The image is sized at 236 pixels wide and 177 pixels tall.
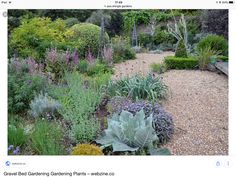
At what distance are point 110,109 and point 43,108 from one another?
1.90 feet

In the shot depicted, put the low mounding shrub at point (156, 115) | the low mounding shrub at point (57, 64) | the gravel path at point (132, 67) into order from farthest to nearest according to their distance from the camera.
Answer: the gravel path at point (132, 67), the low mounding shrub at point (57, 64), the low mounding shrub at point (156, 115)

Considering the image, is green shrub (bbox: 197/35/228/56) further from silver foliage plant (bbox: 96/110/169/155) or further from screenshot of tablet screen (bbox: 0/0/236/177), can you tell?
silver foliage plant (bbox: 96/110/169/155)

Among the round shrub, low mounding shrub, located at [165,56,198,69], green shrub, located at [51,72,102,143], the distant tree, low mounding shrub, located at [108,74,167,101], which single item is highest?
the distant tree

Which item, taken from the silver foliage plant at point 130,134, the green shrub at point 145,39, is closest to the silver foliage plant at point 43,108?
the silver foliage plant at point 130,134

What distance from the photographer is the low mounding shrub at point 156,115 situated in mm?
2631

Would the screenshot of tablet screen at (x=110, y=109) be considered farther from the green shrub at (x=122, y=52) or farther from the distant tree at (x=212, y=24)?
the distant tree at (x=212, y=24)

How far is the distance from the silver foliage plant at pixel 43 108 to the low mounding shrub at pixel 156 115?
19.2 inches

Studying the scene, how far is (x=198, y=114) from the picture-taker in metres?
3.12

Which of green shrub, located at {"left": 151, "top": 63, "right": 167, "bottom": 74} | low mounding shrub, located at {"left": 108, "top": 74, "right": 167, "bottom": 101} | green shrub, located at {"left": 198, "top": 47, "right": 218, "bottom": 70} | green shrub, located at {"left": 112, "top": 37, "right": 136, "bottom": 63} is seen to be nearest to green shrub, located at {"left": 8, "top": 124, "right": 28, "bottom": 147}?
low mounding shrub, located at {"left": 108, "top": 74, "right": 167, "bottom": 101}

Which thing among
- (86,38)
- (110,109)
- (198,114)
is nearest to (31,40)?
(86,38)

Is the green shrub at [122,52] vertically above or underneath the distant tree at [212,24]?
underneath

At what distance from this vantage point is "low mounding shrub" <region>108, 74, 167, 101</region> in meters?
3.44

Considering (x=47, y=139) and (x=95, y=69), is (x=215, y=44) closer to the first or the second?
(x=95, y=69)
